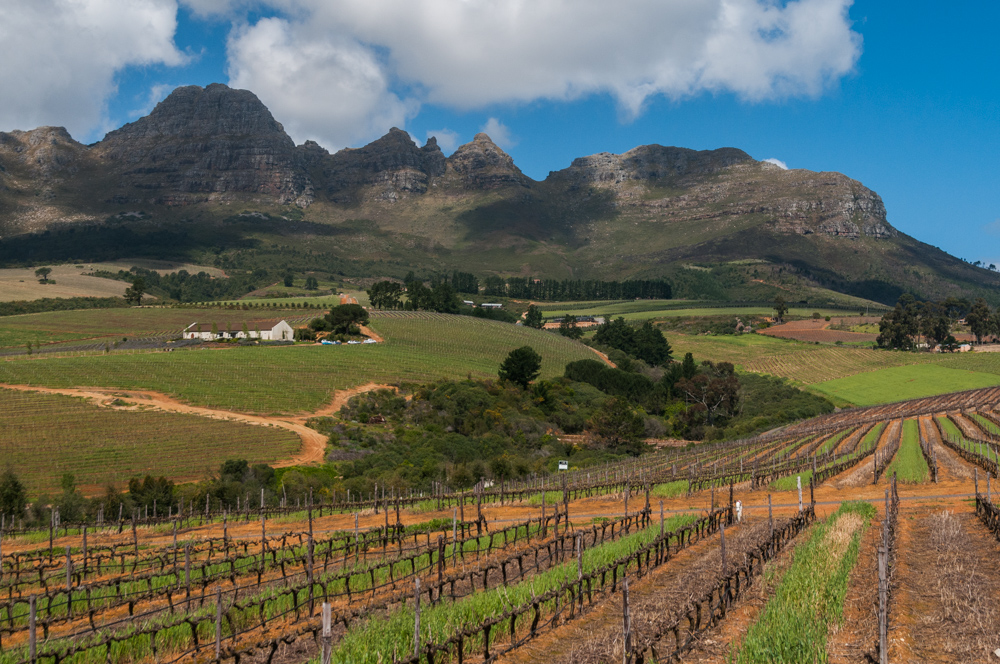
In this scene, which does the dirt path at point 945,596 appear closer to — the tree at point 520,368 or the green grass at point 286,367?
the green grass at point 286,367

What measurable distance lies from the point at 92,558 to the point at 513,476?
3722cm

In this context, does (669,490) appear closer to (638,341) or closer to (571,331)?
(638,341)

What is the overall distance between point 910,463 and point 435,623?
35211mm

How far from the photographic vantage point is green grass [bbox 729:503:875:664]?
1029 cm

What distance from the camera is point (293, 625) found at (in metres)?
14.4

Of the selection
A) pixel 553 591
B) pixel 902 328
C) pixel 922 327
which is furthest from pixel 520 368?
pixel 553 591

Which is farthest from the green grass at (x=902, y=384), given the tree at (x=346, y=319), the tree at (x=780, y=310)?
the tree at (x=780, y=310)

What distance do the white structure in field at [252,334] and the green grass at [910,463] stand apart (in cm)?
9415

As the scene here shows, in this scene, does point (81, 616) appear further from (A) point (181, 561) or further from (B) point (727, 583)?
(B) point (727, 583)

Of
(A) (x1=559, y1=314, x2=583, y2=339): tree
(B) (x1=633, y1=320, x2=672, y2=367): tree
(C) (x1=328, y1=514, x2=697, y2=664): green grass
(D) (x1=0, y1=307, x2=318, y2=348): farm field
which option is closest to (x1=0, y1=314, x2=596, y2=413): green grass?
(B) (x1=633, y1=320, x2=672, y2=367): tree

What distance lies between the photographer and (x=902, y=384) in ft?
331

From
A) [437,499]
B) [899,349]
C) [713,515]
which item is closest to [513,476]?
[437,499]

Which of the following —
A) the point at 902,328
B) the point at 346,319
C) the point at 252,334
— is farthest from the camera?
the point at 902,328

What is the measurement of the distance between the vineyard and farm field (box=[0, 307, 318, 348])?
96279 millimetres
